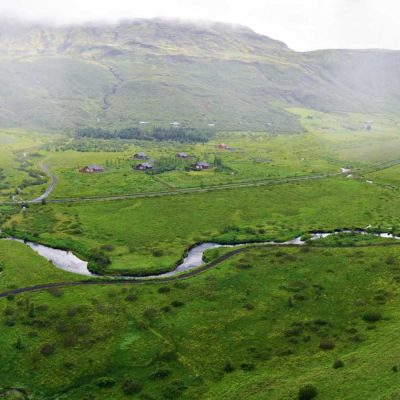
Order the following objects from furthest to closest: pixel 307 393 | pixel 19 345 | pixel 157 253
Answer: pixel 157 253 < pixel 19 345 < pixel 307 393

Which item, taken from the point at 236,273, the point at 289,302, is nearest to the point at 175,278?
the point at 236,273

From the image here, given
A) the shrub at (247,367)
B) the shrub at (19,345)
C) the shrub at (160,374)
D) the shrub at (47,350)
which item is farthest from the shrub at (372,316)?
the shrub at (19,345)

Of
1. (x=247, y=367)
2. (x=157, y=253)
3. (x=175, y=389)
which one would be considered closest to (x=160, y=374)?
(x=175, y=389)

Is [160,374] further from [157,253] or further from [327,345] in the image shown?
[157,253]

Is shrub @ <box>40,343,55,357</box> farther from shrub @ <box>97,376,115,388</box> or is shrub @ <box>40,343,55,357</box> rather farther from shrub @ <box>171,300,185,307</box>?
shrub @ <box>171,300,185,307</box>

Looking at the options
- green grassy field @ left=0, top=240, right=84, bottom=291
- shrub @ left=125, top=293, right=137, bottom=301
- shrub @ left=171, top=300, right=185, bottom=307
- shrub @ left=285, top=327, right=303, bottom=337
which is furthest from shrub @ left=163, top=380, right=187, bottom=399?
green grassy field @ left=0, top=240, right=84, bottom=291

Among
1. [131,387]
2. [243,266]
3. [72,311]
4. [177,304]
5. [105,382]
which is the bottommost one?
[105,382]

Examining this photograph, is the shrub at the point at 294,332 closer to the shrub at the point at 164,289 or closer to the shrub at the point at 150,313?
the shrub at the point at 150,313
